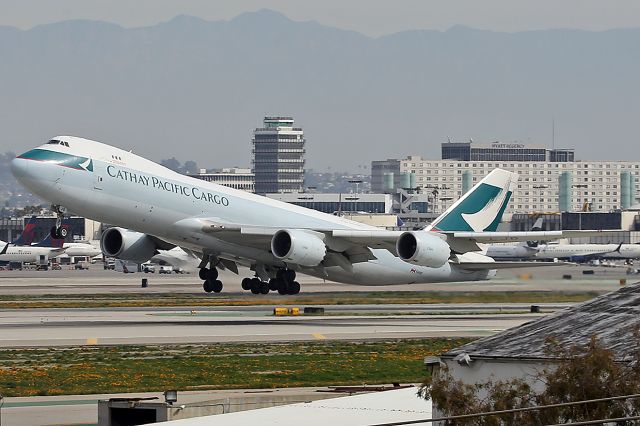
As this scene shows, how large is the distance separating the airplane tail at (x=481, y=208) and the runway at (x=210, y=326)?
201 inches

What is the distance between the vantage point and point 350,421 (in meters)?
22.0

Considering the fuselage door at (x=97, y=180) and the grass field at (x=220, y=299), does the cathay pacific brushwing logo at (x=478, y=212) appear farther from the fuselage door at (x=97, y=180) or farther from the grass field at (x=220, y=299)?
the fuselage door at (x=97, y=180)

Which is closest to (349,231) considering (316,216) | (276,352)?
(316,216)

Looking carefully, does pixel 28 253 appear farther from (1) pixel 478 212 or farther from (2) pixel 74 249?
(1) pixel 478 212

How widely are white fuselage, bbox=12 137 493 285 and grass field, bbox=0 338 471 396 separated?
10.1 meters

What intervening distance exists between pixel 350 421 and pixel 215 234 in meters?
34.4

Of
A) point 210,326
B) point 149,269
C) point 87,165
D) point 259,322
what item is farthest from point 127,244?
point 149,269

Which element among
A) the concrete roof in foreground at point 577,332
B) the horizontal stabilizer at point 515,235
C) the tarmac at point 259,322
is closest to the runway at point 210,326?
the tarmac at point 259,322

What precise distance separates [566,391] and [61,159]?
38891mm

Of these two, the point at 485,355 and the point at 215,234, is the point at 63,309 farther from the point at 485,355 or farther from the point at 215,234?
the point at 485,355

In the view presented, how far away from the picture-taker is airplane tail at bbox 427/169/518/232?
212 ft

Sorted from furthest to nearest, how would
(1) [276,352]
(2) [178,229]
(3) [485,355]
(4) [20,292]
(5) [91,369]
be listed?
(4) [20,292]
(2) [178,229]
(1) [276,352]
(5) [91,369]
(3) [485,355]

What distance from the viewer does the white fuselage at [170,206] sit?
51.9 metres

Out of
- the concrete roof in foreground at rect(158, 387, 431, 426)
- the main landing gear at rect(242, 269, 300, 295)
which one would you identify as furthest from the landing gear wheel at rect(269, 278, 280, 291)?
the concrete roof in foreground at rect(158, 387, 431, 426)
